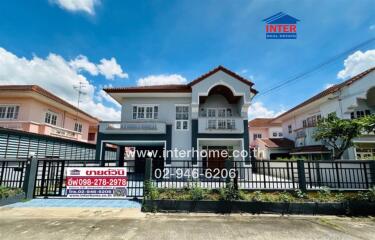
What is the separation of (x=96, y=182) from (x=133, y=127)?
743 cm

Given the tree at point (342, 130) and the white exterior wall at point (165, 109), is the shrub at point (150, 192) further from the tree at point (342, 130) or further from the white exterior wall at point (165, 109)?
the tree at point (342, 130)

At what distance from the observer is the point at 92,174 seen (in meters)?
8.18

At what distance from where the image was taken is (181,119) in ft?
53.2

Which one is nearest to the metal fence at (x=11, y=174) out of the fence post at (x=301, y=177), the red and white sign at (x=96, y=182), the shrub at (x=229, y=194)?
the red and white sign at (x=96, y=182)

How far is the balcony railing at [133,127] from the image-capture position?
49.6 ft

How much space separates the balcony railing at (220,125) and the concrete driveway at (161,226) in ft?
29.2

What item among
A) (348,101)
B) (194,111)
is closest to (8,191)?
(194,111)

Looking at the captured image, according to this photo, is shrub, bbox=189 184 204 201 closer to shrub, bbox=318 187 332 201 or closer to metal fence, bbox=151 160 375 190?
metal fence, bbox=151 160 375 190

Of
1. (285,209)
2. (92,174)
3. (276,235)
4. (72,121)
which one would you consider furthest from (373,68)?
(72,121)

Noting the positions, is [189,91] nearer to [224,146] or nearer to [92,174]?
[224,146]

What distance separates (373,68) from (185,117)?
15.2 metres

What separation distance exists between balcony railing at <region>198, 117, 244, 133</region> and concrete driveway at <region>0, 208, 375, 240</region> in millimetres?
8894

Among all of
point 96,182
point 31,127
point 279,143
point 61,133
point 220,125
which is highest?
point 220,125

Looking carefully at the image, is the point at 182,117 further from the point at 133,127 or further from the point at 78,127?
the point at 78,127
